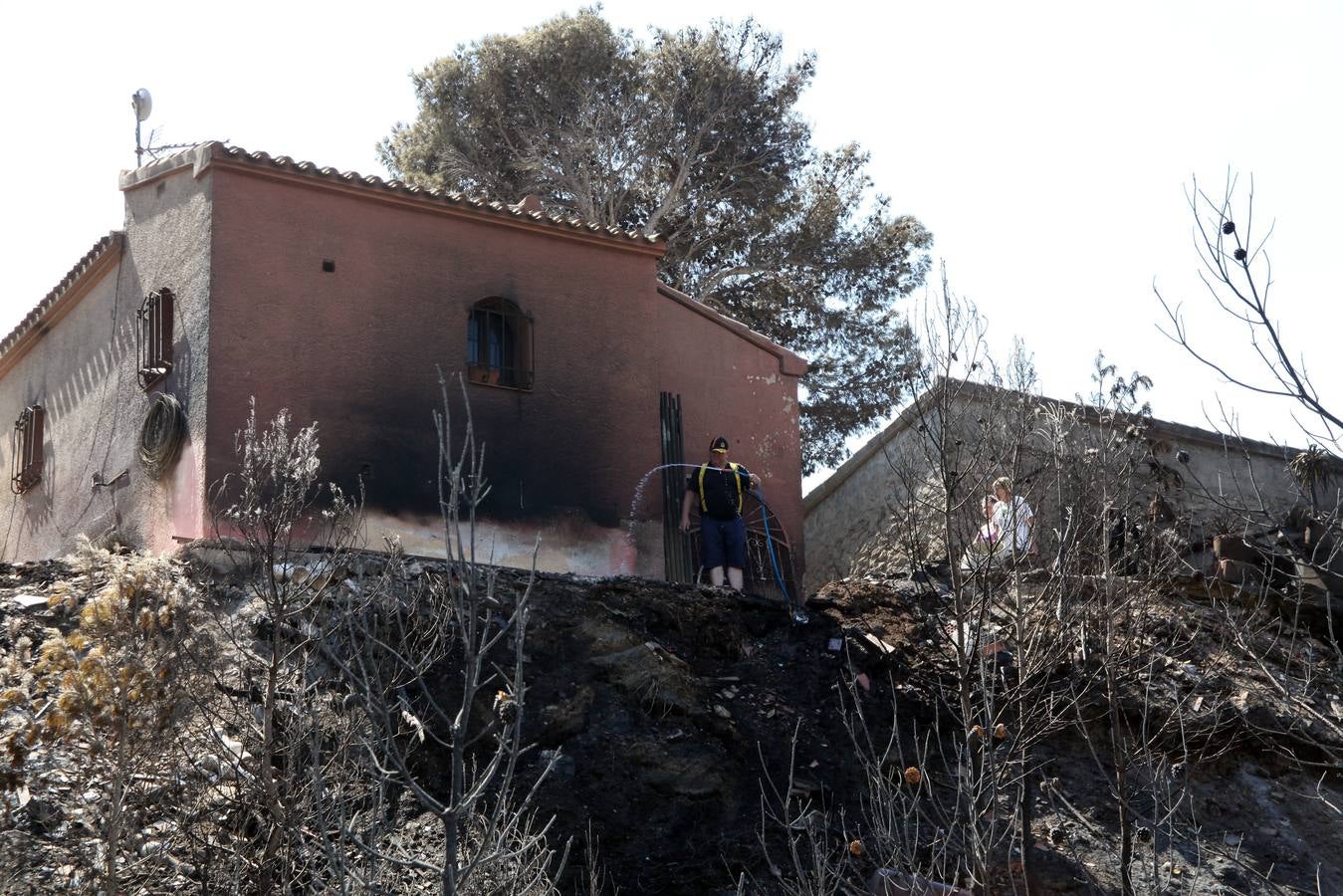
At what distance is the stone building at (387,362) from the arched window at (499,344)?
0.09 ft

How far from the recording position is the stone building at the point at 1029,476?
40.0 ft

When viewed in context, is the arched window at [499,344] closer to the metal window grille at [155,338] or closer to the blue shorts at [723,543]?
the blue shorts at [723,543]

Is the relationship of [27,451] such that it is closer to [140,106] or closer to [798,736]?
[140,106]

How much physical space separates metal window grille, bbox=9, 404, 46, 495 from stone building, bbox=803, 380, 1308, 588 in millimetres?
9697

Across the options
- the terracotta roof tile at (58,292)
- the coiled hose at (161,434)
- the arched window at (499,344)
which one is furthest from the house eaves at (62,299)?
the arched window at (499,344)

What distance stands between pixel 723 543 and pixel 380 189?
496cm

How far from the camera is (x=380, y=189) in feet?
53.0

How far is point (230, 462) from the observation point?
14.8 meters

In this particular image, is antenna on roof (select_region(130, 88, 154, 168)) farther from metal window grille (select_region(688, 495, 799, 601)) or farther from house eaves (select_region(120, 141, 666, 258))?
metal window grille (select_region(688, 495, 799, 601))

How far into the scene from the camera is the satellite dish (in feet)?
63.0

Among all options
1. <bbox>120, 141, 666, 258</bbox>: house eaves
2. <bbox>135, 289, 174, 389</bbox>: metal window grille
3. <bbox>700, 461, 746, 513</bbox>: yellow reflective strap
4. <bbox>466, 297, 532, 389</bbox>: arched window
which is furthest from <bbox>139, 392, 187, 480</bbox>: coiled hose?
<bbox>700, 461, 746, 513</bbox>: yellow reflective strap

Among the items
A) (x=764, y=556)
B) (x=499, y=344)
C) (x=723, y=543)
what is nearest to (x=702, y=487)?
(x=723, y=543)

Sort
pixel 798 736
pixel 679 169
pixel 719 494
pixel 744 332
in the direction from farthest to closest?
pixel 679 169, pixel 744 332, pixel 719 494, pixel 798 736

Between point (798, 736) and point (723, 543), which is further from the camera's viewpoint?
point (723, 543)
